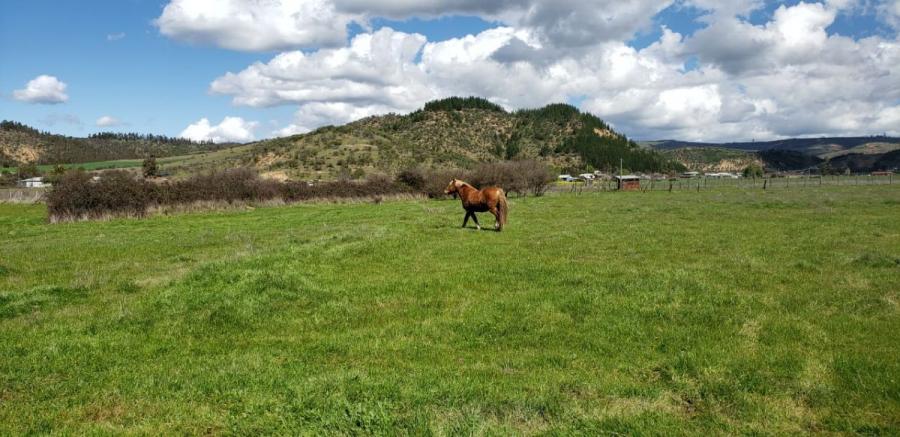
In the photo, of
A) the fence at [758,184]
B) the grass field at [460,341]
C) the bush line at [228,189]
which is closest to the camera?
the grass field at [460,341]

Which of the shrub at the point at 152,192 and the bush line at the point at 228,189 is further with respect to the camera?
the bush line at the point at 228,189

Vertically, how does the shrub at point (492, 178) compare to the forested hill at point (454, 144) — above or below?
below

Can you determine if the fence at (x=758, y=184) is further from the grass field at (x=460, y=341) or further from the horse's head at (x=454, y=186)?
the grass field at (x=460, y=341)

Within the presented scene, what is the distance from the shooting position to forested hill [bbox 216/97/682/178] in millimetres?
97688

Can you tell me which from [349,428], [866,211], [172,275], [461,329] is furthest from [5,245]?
[866,211]

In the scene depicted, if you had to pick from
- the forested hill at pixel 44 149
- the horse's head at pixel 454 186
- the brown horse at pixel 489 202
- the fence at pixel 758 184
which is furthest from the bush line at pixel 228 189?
the forested hill at pixel 44 149

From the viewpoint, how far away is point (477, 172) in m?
62.4

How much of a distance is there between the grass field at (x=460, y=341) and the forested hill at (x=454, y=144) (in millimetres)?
70925

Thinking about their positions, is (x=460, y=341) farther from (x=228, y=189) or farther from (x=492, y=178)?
(x=492, y=178)

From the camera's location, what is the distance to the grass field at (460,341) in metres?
5.53

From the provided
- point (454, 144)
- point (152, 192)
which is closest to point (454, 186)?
point (152, 192)

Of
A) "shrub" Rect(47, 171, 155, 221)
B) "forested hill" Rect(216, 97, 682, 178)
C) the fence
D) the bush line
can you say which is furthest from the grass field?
"forested hill" Rect(216, 97, 682, 178)

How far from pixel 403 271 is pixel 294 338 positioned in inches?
193

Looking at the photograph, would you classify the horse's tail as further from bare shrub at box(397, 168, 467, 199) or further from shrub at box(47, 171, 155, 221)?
bare shrub at box(397, 168, 467, 199)
